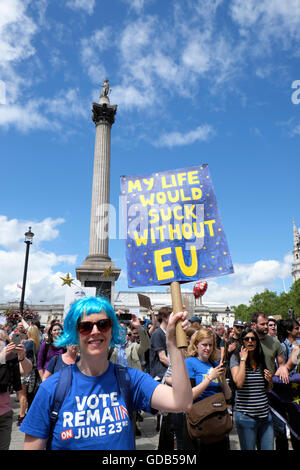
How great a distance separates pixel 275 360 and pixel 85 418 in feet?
12.9

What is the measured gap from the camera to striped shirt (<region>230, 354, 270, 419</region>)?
169 inches

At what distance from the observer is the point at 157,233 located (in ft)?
11.3

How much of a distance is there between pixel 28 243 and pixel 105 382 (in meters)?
21.3

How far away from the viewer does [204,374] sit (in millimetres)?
4066

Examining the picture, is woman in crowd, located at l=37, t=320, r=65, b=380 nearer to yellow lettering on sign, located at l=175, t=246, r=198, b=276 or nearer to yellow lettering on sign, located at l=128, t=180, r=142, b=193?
yellow lettering on sign, located at l=128, t=180, r=142, b=193

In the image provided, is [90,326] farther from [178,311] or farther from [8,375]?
[8,375]

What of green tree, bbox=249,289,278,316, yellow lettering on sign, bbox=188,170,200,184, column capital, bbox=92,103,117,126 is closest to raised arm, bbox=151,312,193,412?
yellow lettering on sign, bbox=188,170,200,184

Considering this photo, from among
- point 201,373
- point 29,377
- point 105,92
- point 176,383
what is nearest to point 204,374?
point 201,373

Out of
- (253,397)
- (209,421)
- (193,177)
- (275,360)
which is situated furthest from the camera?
(275,360)

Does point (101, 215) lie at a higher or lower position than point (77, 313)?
higher

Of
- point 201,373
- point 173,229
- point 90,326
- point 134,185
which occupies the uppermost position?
point 134,185

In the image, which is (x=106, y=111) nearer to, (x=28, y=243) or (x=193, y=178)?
(x=28, y=243)

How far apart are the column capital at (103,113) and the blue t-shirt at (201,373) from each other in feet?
96.8
